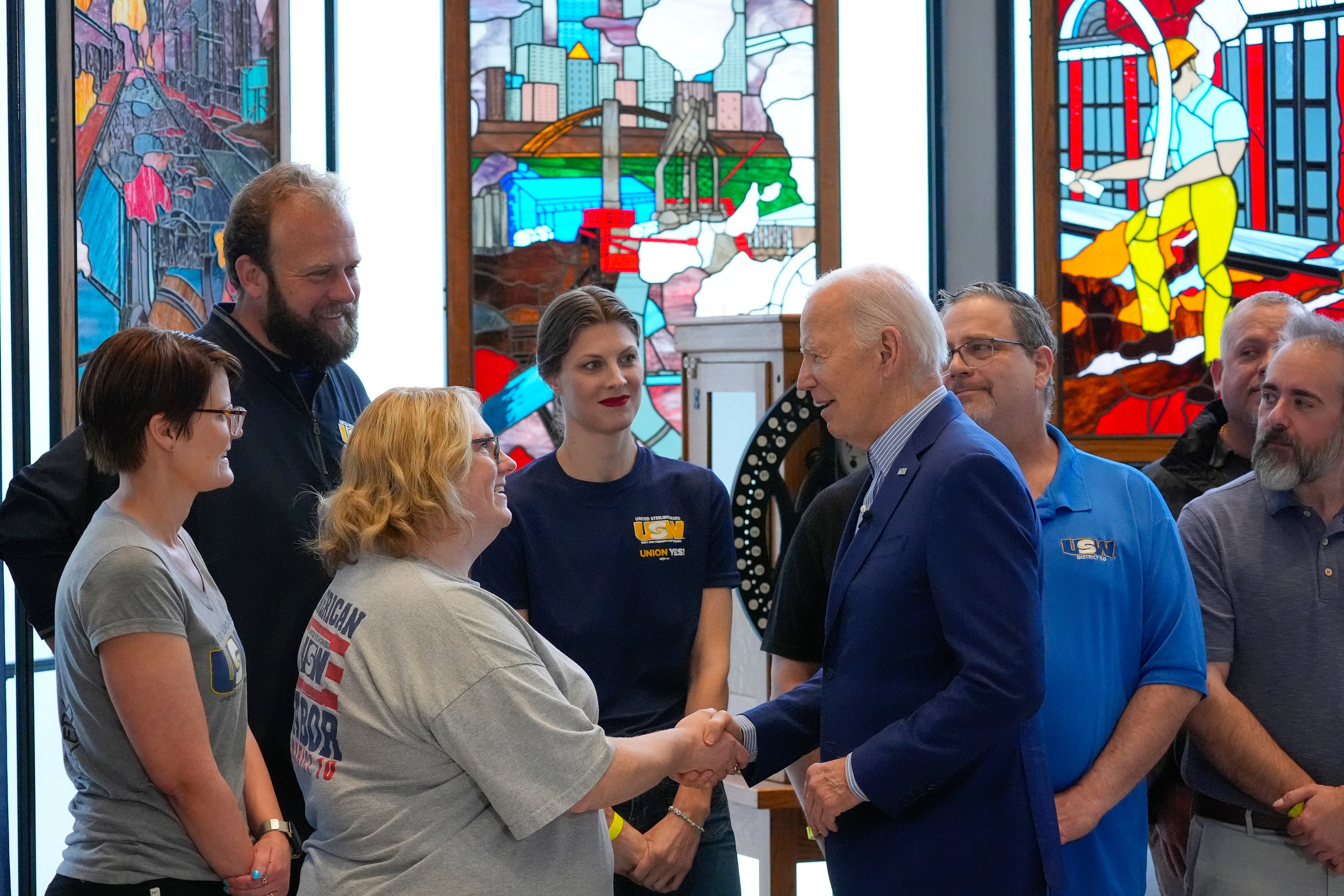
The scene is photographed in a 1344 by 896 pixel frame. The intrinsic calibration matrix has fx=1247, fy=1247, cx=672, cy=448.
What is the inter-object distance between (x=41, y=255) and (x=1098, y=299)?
143 inches

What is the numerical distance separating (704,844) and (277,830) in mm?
762

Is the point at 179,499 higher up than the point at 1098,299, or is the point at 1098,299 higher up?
the point at 1098,299

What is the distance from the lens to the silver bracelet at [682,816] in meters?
2.22

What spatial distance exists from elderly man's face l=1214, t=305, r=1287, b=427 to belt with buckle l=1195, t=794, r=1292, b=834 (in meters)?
0.89

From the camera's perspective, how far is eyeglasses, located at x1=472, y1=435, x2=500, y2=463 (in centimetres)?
183

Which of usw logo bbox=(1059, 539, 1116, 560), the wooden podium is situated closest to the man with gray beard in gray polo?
usw logo bbox=(1059, 539, 1116, 560)

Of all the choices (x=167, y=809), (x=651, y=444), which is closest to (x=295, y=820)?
(x=167, y=809)

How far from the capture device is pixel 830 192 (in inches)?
193

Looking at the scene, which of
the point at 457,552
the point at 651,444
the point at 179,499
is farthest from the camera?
the point at 651,444

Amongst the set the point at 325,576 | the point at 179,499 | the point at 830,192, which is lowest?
the point at 325,576

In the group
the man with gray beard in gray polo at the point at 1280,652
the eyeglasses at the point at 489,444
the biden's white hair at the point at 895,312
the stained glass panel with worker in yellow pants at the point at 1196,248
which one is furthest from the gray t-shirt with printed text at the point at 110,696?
the stained glass panel with worker in yellow pants at the point at 1196,248

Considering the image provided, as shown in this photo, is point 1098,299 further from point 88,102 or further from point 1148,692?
point 88,102

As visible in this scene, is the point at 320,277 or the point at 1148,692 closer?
the point at 1148,692

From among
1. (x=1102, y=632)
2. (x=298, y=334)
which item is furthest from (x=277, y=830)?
(x=1102, y=632)
